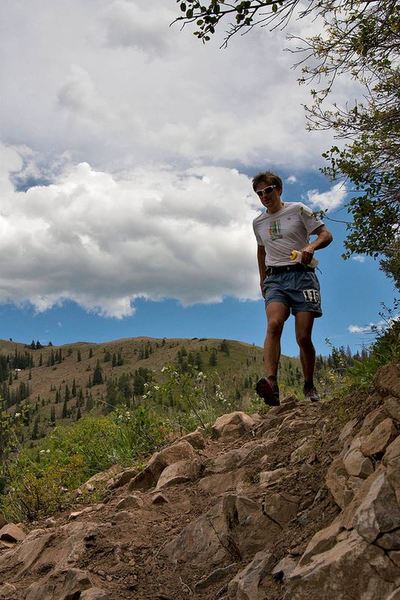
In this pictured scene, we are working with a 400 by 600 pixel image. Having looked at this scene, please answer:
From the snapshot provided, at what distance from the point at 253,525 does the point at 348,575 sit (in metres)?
1.42

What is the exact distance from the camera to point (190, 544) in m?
4.19

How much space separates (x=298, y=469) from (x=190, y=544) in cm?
96

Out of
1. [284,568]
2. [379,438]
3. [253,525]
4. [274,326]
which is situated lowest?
[284,568]

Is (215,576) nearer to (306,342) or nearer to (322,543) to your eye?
(322,543)

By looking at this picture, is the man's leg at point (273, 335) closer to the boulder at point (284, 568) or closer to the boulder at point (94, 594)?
Answer: the boulder at point (94, 594)

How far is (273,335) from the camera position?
621 cm

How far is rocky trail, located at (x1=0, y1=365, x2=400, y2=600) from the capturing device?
8.48 ft

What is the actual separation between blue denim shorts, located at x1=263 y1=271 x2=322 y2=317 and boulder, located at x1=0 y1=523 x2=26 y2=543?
3663 millimetres

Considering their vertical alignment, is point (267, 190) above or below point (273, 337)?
above

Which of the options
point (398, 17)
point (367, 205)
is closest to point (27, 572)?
point (367, 205)

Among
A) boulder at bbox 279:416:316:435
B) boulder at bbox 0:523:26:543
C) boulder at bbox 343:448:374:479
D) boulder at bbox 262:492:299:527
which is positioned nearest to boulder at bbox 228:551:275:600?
boulder at bbox 262:492:299:527

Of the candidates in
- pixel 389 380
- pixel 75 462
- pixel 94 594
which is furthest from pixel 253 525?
pixel 75 462

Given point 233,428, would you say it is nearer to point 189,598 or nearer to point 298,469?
point 298,469

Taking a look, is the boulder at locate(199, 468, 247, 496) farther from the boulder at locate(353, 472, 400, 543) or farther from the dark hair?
the dark hair
